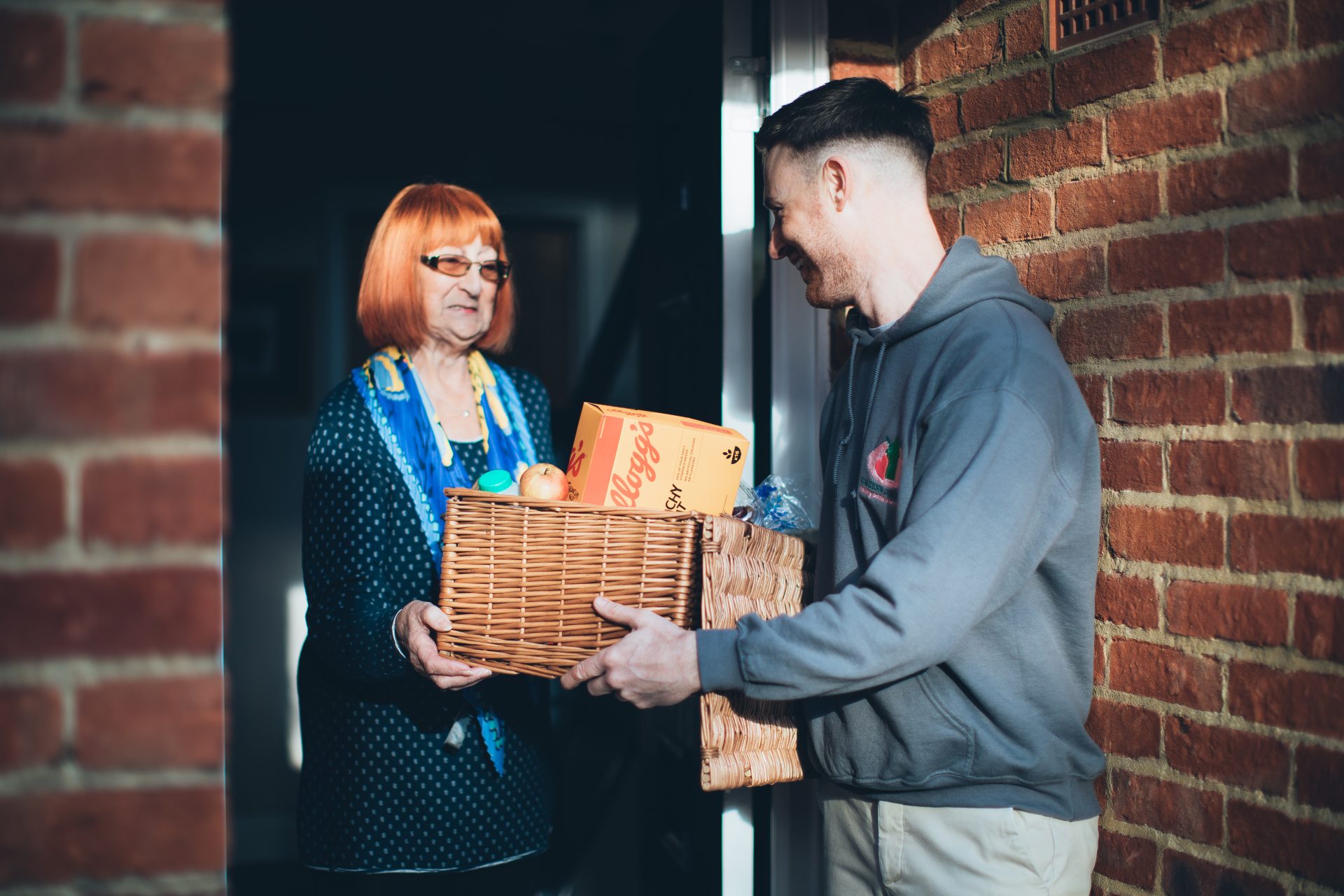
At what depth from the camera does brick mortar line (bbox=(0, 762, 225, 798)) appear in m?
0.74

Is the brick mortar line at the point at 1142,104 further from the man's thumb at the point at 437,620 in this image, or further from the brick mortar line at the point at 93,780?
the brick mortar line at the point at 93,780

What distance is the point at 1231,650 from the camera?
1.50 metres

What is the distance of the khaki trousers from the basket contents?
0.60m

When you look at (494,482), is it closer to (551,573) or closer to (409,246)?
(551,573)

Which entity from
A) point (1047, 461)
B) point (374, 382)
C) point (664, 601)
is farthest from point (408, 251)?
point (1047, 461)

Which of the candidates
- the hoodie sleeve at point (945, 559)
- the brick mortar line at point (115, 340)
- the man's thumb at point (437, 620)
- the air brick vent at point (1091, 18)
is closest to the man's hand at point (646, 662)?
the hoodie sleeve at point (945, 559)

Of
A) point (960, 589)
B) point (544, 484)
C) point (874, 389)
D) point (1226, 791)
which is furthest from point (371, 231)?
point (1226, 791)

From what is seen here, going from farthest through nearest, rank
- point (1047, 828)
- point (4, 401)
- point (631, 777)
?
point (631, 777) → point (1047, 828) → point (4, 401)

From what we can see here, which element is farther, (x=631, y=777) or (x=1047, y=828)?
(x=631, y=777)

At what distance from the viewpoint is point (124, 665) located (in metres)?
0.75

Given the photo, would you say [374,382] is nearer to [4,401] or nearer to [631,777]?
[4,401]

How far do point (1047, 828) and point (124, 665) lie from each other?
1344 millimetres

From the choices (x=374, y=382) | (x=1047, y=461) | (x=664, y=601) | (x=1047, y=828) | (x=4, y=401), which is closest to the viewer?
(x=4, y=401)

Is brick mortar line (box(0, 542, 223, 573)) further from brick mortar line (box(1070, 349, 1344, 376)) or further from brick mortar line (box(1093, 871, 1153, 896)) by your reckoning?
brick mortar line (box(1093, 871, 1153, 896))
